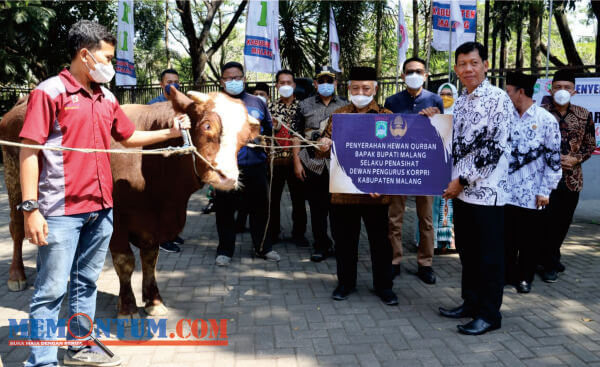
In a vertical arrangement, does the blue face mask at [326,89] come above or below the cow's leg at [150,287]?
above

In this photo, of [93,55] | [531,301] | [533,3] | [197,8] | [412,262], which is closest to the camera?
[93,55]

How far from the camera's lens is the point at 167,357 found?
137 inches

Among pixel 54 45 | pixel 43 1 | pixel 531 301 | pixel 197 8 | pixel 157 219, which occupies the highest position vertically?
pixel 197 8

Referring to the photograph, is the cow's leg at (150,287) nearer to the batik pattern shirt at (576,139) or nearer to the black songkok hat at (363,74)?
the black songkok hat at (363,74)

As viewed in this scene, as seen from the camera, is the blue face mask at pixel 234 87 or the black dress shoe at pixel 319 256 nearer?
the blue face mask at pixel 234 87

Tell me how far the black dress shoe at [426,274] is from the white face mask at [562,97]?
2.63 m

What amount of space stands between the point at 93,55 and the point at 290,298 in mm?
3069

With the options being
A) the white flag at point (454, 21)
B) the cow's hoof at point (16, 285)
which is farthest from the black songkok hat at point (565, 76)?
the cow's hoof at point (16, 285)

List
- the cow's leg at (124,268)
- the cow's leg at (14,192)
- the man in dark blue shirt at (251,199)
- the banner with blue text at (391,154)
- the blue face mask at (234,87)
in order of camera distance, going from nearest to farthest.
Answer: the cow's leg at (124,268) → the banner with blue text at (391,154) → the cow's leg at (14,192) → the blue face mask at (234,87) → the man in dark blue shirt at (251,199)

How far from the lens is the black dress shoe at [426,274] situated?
17.0 ft

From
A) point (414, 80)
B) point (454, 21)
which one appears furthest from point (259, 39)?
point (414, 80)

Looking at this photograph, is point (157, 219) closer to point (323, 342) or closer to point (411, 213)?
point (323, 342)

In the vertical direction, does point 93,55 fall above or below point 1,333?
above

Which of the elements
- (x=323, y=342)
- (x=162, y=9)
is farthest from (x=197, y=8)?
(x=323, y=342)
